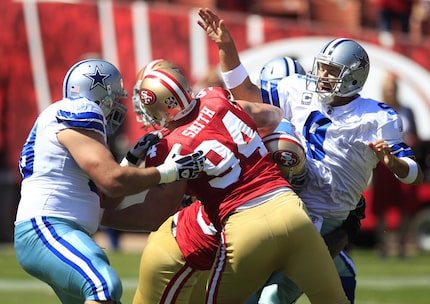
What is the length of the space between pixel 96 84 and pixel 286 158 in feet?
3.47

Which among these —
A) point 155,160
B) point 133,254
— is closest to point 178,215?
point 155,160

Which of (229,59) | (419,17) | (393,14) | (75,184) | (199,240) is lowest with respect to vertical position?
(419,17)

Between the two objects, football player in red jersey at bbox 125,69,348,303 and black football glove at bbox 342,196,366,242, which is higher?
football player in red jersey at bbox 125,69,348,303

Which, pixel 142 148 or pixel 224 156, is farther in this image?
pixel 142 148

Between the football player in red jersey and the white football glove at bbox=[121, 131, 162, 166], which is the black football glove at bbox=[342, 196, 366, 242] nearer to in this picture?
the football player in red jersey

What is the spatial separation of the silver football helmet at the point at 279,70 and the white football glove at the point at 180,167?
1.37 metres

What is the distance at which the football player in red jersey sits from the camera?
5.11m

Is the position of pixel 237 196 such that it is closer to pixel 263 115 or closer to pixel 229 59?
pixel 263 115

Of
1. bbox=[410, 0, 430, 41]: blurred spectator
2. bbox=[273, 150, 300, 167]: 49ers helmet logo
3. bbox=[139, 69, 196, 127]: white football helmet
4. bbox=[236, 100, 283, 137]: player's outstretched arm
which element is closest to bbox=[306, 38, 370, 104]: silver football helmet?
bbox=[236, 100, 283, 137]: player's outstretched arm

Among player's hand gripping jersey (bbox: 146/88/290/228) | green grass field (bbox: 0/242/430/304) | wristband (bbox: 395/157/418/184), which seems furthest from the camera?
green grass field (bbox: 0/242/430/304)

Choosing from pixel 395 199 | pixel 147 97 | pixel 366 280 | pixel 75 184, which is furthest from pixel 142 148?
pixel 395 199

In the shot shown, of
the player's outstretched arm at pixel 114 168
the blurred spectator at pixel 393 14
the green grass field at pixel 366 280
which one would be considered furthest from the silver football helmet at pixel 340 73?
the blurred spectator at pixel 393 14

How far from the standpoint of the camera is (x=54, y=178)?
5.30 metres

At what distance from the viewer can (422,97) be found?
45.1 feet
